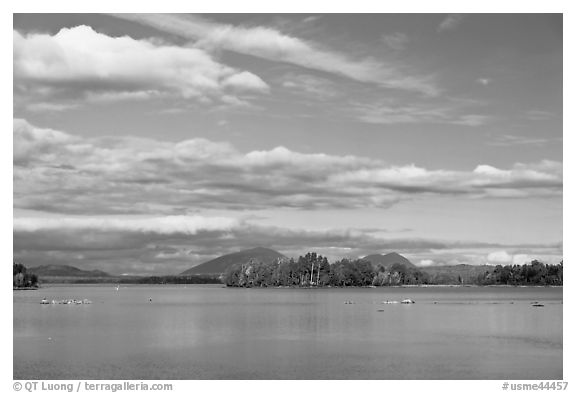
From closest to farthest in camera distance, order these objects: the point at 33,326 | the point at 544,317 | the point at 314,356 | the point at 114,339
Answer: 1. the point at 314,356
2. the point at 114,339
3. the point at 33,326
4. the point at 544,317

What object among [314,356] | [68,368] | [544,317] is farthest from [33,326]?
[544,317]

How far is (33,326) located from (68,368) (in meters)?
39.7

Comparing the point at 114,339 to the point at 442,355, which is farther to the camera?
the point at 114,339

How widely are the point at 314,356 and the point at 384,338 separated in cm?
1647

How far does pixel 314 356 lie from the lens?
178ft
